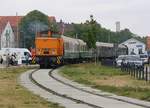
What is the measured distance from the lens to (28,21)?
15150 cm

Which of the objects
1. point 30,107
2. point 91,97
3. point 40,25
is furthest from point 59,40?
point 40,25

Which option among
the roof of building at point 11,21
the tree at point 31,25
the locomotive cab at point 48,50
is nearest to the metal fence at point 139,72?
the locomotive cab at point 48,50

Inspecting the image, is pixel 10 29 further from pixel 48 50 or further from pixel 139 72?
pixel 139 72

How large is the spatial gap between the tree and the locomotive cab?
80539mm

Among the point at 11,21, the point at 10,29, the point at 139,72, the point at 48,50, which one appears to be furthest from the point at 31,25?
the point at 139,72

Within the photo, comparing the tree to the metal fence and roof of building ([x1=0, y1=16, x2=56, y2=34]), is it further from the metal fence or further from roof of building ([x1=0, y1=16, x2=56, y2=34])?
the metal fence

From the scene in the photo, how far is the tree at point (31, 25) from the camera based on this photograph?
148 m

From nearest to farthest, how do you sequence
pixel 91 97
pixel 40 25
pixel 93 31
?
pixel 91 97 < pixel 93 31 < pixel 40 25

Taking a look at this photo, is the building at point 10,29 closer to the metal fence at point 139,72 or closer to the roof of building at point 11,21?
the roof of building at point 11,21

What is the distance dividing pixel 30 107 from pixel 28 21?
13069 cm

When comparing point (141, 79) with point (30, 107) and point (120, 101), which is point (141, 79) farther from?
point (30, 107)

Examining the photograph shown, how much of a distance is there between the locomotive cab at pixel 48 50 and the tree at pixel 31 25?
3171 inches

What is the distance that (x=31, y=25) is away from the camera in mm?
148125

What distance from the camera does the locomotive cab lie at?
64125mm
